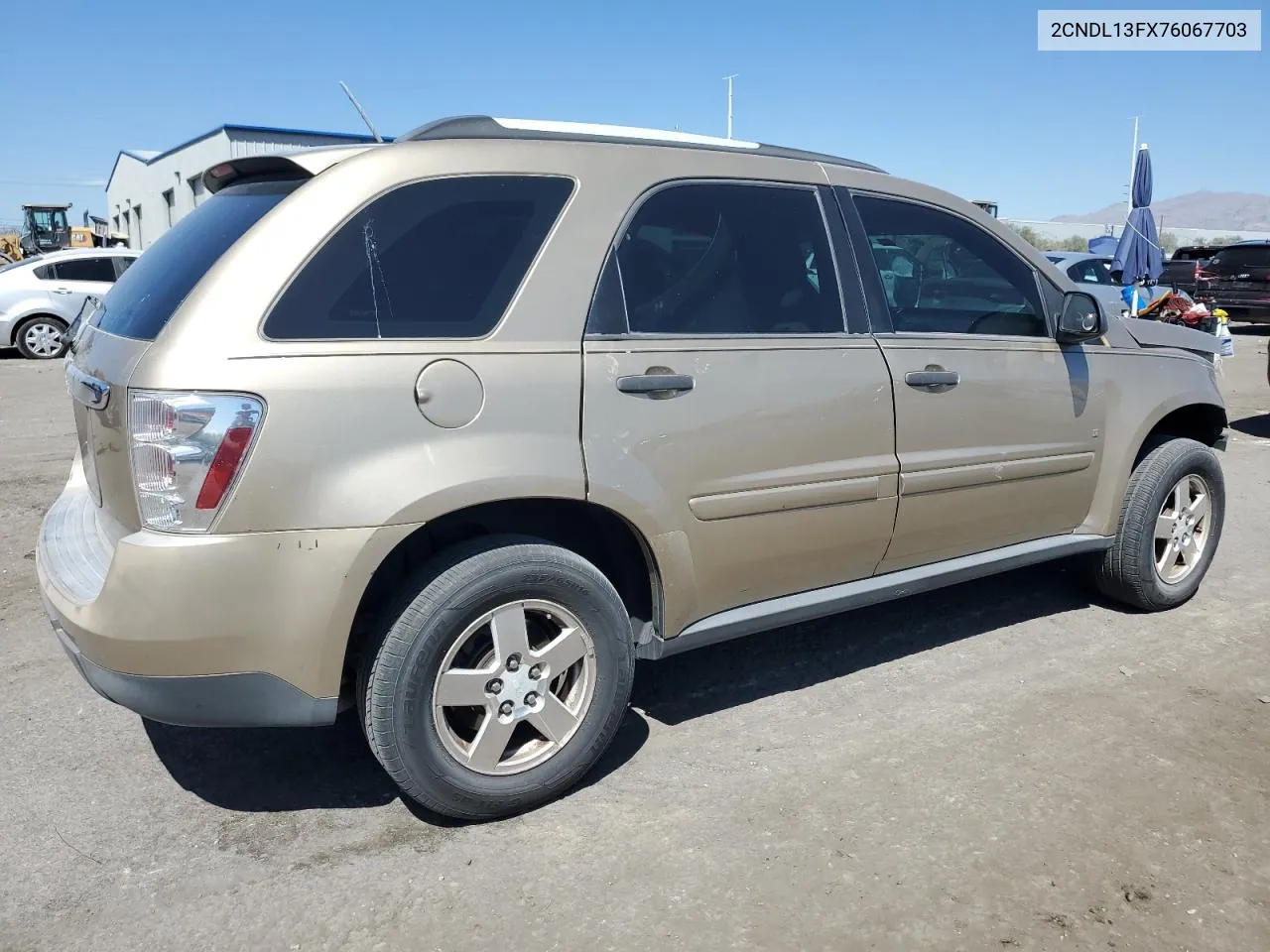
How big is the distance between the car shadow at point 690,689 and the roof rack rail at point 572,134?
194cm

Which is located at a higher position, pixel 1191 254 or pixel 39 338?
pixel 1191 254

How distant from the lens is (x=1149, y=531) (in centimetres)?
441

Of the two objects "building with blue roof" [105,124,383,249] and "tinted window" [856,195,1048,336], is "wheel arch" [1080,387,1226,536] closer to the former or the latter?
"tinted window" [856,195,1048,336]

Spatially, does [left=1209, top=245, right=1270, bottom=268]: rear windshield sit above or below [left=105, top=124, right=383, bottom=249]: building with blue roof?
below

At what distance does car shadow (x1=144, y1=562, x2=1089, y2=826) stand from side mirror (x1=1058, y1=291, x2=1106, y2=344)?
1.32 m

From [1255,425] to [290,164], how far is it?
9.81m

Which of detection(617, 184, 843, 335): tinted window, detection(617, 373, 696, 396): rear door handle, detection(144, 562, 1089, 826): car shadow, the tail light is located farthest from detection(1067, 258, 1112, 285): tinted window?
the tail light

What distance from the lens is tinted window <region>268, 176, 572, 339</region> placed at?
261 cm

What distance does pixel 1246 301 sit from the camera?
61.3ft

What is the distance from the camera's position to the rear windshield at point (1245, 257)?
18.5 metres

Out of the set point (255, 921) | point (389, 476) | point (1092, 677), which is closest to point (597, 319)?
point (389, 476)

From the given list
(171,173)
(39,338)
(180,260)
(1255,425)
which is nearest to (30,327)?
(39,338)

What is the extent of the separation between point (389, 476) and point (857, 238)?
1925 mm

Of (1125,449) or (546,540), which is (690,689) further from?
(1125,449)
